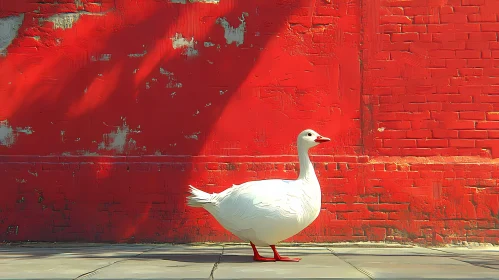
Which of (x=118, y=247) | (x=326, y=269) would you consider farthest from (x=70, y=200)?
(x=326, y=269)

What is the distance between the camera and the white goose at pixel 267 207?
20.3ft

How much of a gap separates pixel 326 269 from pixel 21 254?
10.8 ft

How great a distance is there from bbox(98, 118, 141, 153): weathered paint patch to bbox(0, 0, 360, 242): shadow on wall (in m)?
0.01

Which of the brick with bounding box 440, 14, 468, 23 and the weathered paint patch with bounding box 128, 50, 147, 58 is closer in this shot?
the brick with bounding box 440, 14, 468, 23

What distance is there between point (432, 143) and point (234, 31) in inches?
106

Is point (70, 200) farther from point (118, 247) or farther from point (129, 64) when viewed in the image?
point (129, 64)

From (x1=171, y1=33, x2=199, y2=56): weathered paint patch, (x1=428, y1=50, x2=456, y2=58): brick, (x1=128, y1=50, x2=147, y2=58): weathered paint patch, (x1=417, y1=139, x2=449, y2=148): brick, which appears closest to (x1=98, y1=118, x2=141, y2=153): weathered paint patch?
A: (x1=128, y1=50, x2=147, y2=58): weathered paint patch

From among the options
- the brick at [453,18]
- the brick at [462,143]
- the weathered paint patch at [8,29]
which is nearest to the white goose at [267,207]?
the brick at [462,143]

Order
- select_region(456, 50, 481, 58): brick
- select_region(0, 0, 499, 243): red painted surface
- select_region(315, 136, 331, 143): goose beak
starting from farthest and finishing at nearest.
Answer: select_region(456, 50, 481, 58): brick → select_region(0, 0, 499, 243): red painted surface → select_region(315, 136, 331, 143): goose beak

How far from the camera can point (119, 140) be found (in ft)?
27.5

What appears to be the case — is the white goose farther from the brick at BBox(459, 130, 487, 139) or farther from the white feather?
the brick at BBox(459, 130, 487, 139)

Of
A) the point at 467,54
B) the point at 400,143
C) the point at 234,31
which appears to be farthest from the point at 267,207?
the point at 467,54

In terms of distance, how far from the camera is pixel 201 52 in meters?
8.45

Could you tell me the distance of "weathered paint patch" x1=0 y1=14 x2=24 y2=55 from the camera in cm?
851
